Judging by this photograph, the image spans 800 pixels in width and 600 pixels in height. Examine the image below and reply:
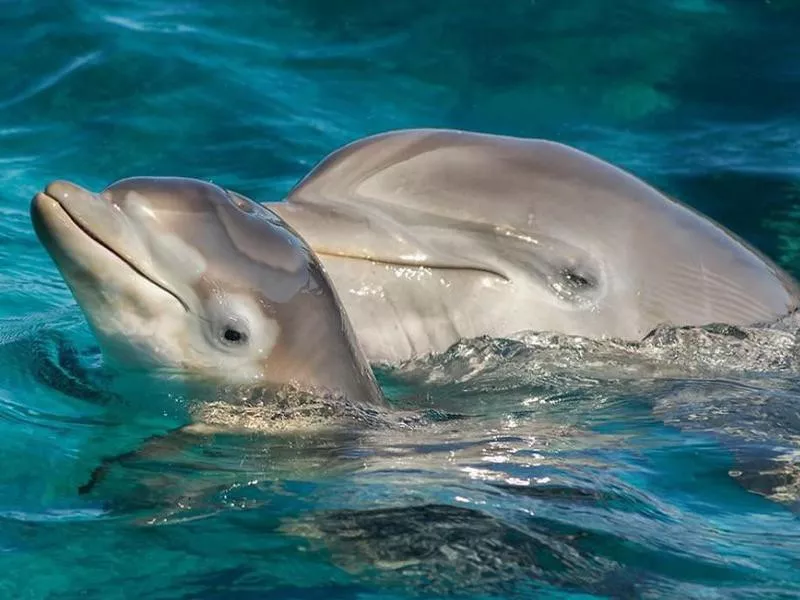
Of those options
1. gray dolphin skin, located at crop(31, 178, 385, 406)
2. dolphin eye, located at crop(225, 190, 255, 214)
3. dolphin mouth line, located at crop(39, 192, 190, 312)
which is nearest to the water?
gray dolphin skin, located at crop(31, 178, 385, 406)

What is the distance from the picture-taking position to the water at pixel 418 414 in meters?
5.27

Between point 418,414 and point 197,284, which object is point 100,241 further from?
point 418,414

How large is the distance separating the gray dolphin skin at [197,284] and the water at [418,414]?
11.5 inches

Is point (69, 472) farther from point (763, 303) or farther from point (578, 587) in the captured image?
point (763, 303)

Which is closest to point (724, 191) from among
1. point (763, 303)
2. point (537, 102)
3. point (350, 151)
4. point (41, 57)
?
point (537, 102)

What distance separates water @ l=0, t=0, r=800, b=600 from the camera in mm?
5270

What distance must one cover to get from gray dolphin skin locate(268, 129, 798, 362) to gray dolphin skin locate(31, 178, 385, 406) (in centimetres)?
104

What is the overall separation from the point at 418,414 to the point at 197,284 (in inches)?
49.1

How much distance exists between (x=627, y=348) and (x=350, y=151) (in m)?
1.73

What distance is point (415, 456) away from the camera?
6.07 metres

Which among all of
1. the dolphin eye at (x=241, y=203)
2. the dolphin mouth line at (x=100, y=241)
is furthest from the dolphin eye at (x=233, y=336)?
the dolphin eye at (x=241, y=203)

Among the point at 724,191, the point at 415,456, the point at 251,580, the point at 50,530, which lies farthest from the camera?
the point at 724,191

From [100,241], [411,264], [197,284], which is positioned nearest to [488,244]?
[411,264]

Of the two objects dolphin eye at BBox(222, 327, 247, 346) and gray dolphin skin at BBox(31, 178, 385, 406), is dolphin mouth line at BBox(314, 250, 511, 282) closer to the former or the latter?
gray dolphin skin at BBox(31, 178, 385, 406)
